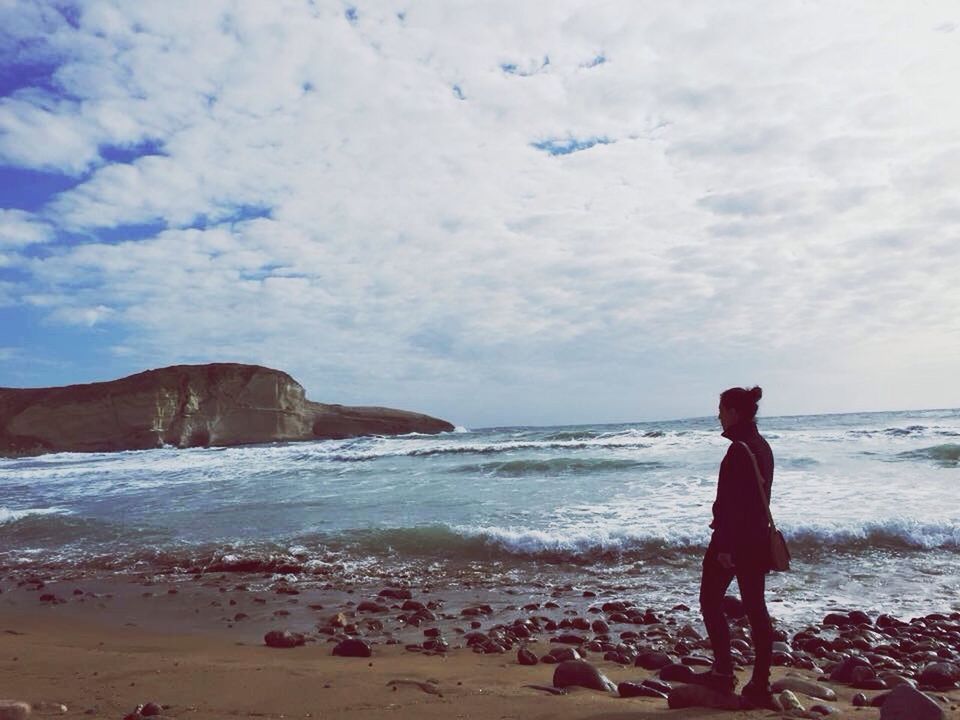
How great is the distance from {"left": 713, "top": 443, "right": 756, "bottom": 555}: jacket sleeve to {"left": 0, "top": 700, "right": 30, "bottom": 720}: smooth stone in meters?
3.85

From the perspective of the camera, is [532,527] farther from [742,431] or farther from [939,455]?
[939,455]

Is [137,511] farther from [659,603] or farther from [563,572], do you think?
[659,603]

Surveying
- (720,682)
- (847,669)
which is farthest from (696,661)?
(847,669)

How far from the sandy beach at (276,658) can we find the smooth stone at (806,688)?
0.09 metres

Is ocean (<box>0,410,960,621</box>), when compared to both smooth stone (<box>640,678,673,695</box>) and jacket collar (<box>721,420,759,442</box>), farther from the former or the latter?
jacket collar (<box>721,420,759,442</box>)

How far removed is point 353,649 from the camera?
5.22m

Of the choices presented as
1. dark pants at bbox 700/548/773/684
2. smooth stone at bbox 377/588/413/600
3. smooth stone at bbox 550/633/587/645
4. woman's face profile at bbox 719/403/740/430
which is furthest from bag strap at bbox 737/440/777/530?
smooth stone at bbox 377/588/413/600

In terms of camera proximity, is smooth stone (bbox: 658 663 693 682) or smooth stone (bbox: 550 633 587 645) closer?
smooth stone (bbox: 658 663 693 682)

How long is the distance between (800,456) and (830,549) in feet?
36.8

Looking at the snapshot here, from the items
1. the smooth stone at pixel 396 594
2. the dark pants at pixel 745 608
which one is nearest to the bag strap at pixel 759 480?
the dark pants at pixel 745 608

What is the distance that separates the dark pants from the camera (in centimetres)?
392

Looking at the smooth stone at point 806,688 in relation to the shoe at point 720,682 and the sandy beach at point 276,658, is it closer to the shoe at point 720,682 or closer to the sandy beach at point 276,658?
the sandy beach at point 276,658

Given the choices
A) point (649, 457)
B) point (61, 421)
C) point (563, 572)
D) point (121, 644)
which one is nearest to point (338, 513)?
point (563, 572)

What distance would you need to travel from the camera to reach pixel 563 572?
330 inches
